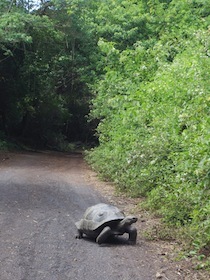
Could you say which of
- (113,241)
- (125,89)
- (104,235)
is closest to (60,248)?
(104,235)

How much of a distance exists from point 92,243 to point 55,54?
19.8 metres

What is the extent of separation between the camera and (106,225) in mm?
6258

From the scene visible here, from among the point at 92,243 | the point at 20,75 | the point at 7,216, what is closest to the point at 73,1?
the point at 20,75

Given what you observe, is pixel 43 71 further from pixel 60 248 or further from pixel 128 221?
pixel 60 248

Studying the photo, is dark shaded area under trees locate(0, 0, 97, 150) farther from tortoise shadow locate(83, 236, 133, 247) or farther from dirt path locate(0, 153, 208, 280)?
tortoise shadow locate(83, 236, 133, 247)

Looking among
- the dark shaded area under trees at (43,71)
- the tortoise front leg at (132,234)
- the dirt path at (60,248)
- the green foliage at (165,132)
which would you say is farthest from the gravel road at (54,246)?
the dark shaded area under trees at (43,71)

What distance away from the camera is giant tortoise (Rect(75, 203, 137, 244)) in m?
6.17

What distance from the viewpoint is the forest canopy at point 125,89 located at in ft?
22.8

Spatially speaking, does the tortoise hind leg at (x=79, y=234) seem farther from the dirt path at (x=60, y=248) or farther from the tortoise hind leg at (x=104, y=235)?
the tortoise hind leg at (x=104, y=235)

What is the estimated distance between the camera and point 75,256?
5.64m

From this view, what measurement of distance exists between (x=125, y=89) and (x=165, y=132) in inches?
226

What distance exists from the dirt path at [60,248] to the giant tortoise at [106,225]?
0.14 meters

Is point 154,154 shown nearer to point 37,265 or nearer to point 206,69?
point 206,69

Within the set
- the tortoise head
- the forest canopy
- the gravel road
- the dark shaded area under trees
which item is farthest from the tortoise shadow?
the dark shaded area under trees
